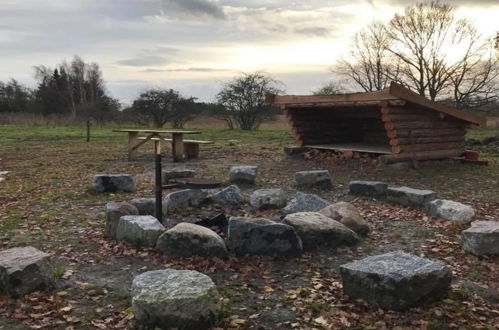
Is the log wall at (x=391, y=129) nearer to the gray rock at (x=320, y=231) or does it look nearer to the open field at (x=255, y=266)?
the open field at (x=255, y=266)

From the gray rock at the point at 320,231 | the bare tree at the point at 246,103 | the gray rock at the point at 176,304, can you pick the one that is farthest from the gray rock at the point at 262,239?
the bare tree at the point at 246,103

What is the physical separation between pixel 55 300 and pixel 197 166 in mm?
8959

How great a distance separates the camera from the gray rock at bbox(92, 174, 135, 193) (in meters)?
9.12

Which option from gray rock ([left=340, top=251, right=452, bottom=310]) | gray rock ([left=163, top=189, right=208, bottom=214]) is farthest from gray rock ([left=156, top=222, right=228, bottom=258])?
gray rock ([left=163, top=189, right=208, bottom=214])

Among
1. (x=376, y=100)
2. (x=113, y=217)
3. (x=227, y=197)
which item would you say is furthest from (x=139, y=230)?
(x=376, y=100)

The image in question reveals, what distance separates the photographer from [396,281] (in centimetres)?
397

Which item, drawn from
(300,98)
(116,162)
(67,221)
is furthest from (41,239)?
(300,98)

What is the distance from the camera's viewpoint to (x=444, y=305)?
4.12 meters

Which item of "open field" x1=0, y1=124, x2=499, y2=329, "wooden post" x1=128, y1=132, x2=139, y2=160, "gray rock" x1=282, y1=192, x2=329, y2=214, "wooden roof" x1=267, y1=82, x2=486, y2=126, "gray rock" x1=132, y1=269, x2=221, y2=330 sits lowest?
"open field" x1=0, y1=124, x2=499, y2=329

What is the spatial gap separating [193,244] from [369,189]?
4348mm

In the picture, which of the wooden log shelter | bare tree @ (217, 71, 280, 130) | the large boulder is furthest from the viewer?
bare tree @ (217, 71, 280, 130)

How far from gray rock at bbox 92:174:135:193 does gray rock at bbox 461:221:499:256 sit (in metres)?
5.99

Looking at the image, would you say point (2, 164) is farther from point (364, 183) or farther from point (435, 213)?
point (435, 213)

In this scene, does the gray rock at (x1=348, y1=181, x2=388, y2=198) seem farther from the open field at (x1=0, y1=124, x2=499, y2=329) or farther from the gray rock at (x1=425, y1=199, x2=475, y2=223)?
the gray rock at (x1=425, y1=199, x2=475, y2=223)
